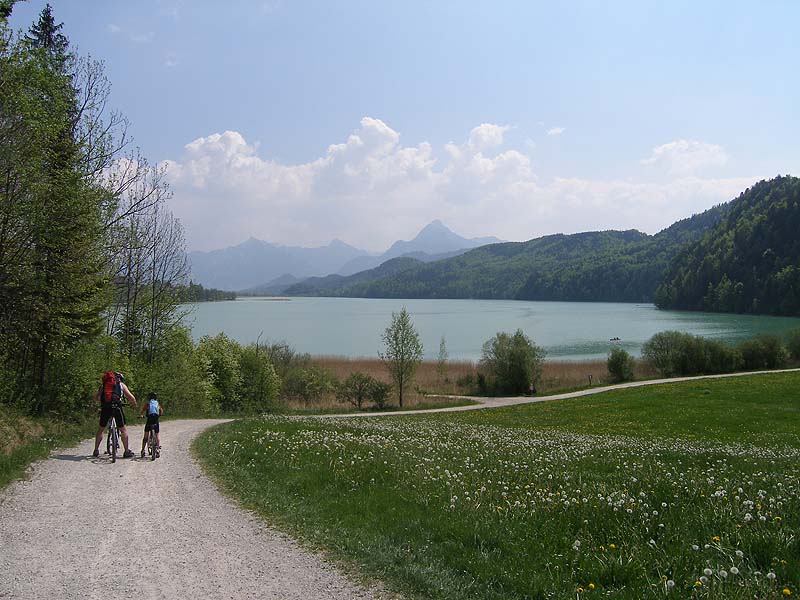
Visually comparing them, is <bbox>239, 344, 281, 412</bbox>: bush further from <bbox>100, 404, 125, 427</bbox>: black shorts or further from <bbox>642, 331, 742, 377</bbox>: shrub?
<bbox>642, 331, 742, 377</bbox>: shrub

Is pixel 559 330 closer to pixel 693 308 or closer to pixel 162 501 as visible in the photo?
pixel 693 308

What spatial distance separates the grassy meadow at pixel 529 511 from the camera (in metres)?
6.17

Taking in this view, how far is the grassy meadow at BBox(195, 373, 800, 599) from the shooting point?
617 cm

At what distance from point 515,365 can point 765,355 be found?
3076cm

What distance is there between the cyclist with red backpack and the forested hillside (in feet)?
578

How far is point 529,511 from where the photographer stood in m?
8.36

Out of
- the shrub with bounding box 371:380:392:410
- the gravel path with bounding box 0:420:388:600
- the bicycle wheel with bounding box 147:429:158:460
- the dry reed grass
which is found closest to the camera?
the gravel path with bounding box 0:420:388:600

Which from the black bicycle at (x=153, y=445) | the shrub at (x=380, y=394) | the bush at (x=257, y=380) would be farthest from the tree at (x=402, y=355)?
the black bicycle at (x=153, y=445)

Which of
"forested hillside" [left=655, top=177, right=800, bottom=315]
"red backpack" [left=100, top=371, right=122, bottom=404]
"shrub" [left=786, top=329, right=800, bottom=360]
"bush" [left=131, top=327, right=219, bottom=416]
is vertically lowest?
"shrub" [left=786, top=329, right=800, bottom=360]

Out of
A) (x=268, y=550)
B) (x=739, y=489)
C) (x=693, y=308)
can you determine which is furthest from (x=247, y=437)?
(x=693, y=308)

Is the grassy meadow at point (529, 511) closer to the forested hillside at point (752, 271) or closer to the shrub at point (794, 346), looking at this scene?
the shrub at point (794, 346)

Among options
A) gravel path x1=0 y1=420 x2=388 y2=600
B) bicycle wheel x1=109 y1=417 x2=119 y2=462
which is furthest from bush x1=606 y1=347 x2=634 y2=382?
gravel path x1=0 y1=420 x2=388 y2=600

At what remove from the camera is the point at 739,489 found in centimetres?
838

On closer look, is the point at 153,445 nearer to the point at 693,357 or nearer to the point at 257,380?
the point at 257,380
